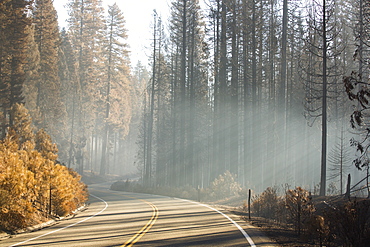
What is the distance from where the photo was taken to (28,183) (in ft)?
47.7

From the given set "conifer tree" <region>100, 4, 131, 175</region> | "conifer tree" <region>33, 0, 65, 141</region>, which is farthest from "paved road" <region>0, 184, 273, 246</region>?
"conifer tree" <region>100, 4, 131, 175</region>

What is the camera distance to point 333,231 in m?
12.6

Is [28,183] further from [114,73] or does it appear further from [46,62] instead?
[114,73]

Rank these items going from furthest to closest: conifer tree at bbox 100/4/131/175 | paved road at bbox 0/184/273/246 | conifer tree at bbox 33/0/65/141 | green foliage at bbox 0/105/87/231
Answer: conifer tree at bbox 100/4/131/175
conifer tree at bbox 33/0/65/141
green foliage at bbox 0/105/87/231
paved road at bbox 0/184/273/246

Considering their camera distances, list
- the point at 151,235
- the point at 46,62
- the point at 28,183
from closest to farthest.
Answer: the point at 151,235
the point at 28,183
the point at 46,62

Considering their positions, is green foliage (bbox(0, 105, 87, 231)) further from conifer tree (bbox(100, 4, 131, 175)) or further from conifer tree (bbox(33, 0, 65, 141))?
conifer tree (bbox(100, 4, 131, 175))

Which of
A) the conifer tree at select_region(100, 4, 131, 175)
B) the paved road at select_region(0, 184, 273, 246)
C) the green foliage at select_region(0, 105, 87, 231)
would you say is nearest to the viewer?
the paved road at select_region(0, 184, 273, 246)

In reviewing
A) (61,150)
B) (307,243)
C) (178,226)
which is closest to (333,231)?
(307,243)

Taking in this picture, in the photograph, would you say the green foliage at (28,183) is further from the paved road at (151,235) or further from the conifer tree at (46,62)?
the conifer tree at (46,62)

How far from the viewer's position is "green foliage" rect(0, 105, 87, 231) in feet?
43.7

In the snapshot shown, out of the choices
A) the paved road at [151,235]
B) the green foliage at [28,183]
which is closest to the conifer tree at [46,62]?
the green foliage at [28,183]

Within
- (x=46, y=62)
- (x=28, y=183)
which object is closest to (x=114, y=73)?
(x=46, y=62)

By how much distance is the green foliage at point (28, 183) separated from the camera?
1330cm

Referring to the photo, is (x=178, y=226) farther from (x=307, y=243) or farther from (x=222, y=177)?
(x=222, y=177)
